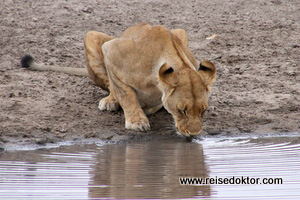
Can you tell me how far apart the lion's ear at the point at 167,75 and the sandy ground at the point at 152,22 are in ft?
2.74

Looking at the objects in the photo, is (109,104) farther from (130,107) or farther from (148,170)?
(148,170)

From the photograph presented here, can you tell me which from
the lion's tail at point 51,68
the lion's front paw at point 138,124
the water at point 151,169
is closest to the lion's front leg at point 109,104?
the lion's front paw at point 138,124

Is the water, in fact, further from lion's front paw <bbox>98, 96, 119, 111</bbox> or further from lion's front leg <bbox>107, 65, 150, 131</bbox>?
lion's front paw <bbox>98, 96, 119, 111</bbox>

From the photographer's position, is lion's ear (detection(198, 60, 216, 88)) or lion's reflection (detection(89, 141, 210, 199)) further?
lion's ear (detection(198, 60, 216, 88))

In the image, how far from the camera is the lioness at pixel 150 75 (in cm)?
614

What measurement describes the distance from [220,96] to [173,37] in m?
1.45

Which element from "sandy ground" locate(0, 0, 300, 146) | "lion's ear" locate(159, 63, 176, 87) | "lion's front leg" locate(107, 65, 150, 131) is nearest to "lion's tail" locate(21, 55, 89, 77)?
"sandy ground" locate(0, 0, 300, 146)

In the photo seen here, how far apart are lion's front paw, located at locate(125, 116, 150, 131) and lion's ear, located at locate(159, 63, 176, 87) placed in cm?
83

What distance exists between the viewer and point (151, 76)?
21.9 ft

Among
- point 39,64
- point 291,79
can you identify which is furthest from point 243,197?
point 39,64

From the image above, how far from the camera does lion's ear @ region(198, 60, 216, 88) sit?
6285 mm

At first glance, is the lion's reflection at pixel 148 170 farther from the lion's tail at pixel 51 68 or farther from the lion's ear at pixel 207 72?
the lion's tail at pixel 51 68

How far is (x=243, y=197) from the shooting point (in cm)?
452

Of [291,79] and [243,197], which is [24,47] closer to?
[291,79]
